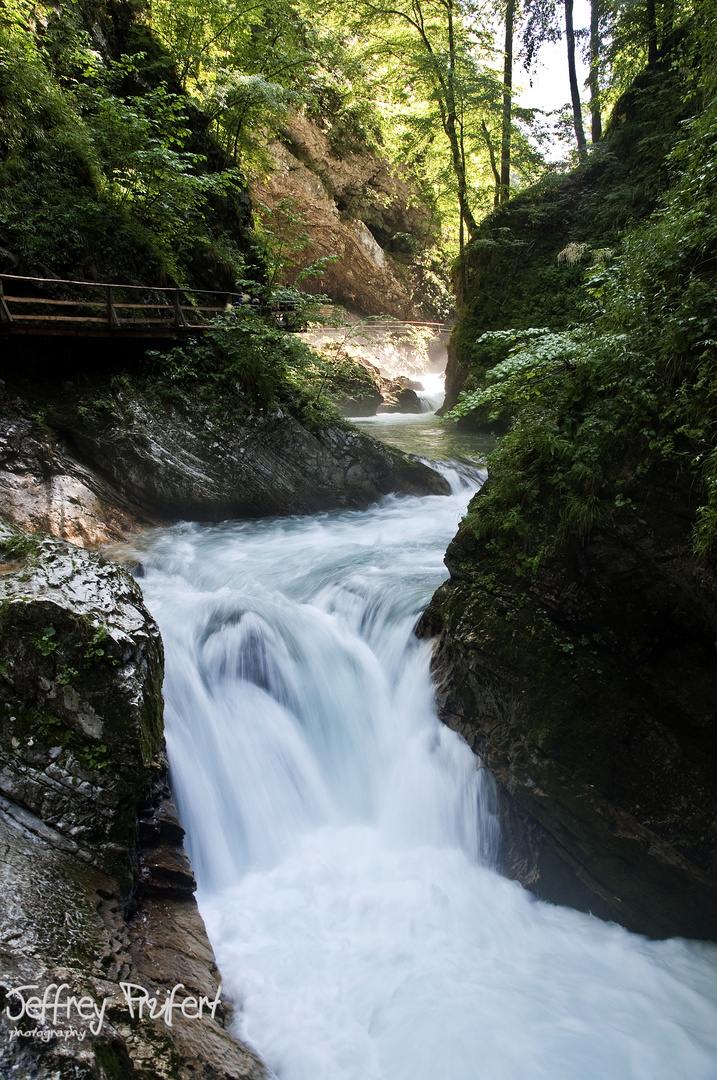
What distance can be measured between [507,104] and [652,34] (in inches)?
152

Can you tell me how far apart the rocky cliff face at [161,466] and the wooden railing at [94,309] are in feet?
3.14

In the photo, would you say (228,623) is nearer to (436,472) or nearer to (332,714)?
(332,714)

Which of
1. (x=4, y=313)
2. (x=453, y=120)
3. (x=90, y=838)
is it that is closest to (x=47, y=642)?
(x=90, y=838)

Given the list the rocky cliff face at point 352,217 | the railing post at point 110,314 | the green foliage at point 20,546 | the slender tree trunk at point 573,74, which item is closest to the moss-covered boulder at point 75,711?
the green foliage at point 20,546

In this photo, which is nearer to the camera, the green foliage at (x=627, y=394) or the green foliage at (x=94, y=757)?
the green foliage at (x=94, y=757)

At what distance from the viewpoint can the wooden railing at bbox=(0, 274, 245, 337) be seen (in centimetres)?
712

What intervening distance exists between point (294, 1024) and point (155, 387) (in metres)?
8.21

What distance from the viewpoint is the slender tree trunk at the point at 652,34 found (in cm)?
1264

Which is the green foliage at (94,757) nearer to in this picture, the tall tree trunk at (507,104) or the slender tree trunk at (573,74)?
the tall tree trunk at (507,104)

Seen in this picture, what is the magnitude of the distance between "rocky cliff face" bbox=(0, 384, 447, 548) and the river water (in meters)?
1.26

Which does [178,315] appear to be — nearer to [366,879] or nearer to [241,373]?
[241,373]

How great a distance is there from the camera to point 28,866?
9.49ft

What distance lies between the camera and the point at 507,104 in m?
15.6

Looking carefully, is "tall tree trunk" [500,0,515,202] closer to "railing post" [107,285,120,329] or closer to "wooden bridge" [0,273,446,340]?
"wooden bridge" [0,273,446,340]
